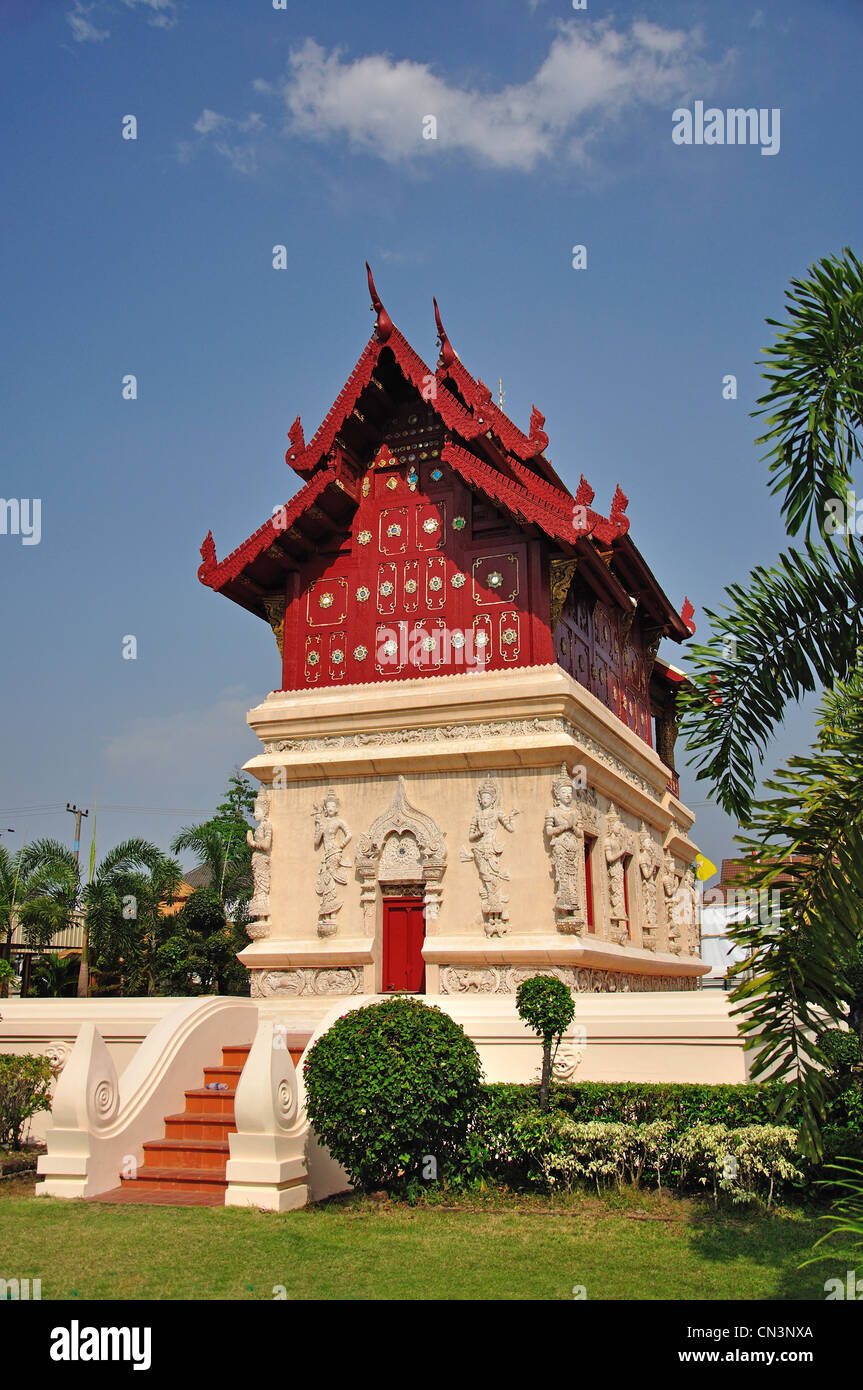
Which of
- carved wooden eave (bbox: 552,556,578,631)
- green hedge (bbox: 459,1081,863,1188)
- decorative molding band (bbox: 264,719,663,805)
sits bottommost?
green hedge (bbox: 459,1081,863,1188)

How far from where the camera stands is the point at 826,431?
6.23 meters

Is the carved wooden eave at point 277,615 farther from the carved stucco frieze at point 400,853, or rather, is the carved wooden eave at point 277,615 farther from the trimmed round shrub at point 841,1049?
the trimmed round shrub at point 841,1049

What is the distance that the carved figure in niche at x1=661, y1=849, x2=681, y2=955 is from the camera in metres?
20.2

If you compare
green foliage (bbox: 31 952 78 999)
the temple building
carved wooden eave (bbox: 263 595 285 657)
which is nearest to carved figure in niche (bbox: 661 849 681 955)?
the temple building

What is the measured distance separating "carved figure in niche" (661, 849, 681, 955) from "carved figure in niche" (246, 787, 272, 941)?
829cm

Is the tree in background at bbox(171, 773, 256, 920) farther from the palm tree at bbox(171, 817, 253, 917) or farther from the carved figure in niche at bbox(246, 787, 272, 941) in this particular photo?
the carved figure in niche at bbox(246, 787, 272, 941)

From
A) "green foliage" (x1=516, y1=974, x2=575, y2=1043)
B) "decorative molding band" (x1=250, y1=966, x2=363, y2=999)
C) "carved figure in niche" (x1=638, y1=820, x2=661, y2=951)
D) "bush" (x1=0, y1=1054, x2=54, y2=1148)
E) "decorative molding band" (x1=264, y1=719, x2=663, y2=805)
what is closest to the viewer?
"green foliage" (x1=516, y1=974, x2=575, y2=1043)

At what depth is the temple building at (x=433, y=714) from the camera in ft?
45.0

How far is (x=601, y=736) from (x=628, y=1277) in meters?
10.0

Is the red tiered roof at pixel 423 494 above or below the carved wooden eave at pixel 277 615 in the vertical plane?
above

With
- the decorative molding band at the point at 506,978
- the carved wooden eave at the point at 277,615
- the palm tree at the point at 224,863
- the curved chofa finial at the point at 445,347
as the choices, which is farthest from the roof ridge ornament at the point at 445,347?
the palm tree at the point at 224,863

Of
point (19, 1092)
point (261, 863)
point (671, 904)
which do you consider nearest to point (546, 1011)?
point (19, 1092)

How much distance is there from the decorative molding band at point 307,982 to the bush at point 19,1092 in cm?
422
